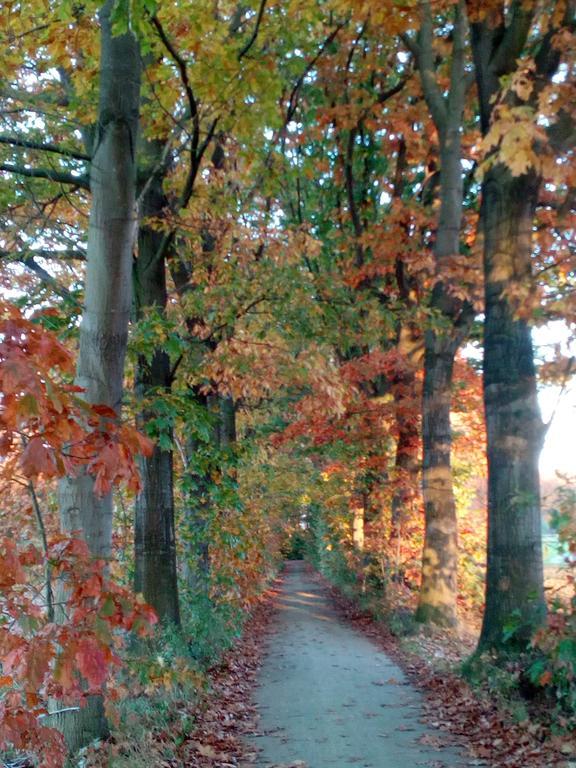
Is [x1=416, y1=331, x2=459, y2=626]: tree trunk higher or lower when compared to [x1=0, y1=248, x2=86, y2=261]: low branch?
lower

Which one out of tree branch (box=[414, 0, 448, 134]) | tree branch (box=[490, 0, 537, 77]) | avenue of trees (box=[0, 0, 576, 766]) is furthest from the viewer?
tree branch (box=[414, 0, 448, 134])

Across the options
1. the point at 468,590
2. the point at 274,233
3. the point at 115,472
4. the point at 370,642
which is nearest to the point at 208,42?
the point at 274,233

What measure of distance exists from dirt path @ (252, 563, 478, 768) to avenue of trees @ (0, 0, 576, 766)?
1.37 meters

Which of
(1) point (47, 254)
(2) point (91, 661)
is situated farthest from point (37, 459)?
(1) point (47, 254)

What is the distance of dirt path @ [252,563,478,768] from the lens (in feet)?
24.6

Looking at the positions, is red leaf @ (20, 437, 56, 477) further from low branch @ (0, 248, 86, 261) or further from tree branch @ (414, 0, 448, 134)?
tree branch @ (414, 0, 448, 134)

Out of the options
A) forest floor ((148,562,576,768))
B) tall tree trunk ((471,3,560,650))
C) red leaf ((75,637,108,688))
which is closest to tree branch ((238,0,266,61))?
tall tree trunk ((471,3,560,650))

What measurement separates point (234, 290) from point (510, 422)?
4296mm

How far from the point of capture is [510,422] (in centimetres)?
920

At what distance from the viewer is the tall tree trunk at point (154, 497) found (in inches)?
417

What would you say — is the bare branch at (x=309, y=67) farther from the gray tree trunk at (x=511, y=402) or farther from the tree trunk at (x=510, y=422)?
the tree trunk at (x=510, y=422)

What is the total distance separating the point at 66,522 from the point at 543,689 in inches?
206

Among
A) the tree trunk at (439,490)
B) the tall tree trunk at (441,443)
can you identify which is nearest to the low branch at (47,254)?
the tall tree trunk at (441,443)

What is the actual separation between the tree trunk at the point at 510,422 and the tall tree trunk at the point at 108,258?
196 inches
